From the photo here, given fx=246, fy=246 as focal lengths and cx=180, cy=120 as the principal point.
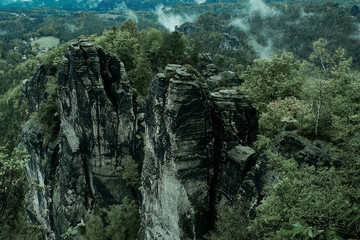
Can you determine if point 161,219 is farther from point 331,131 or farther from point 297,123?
point 331,131

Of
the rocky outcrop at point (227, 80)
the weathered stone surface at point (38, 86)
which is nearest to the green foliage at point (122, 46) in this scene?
the weathered stone surface at point (38, 86)

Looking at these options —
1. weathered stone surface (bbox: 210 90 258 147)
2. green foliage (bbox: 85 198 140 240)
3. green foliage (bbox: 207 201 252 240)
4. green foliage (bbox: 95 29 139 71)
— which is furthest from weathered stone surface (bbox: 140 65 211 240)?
green foliage (bbox: 95 29 139 71)

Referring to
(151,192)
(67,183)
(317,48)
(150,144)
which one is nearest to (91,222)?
(67,183)

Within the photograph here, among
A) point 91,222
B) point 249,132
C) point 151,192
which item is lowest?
point 91,222

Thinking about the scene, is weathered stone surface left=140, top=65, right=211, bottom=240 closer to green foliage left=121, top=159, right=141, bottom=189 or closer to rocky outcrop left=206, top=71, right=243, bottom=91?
green foliage left=121, top=159, right=141, bottom=189

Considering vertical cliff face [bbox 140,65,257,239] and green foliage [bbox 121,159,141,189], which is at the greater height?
vertical cliff face [bbox 140,65,257,239]
